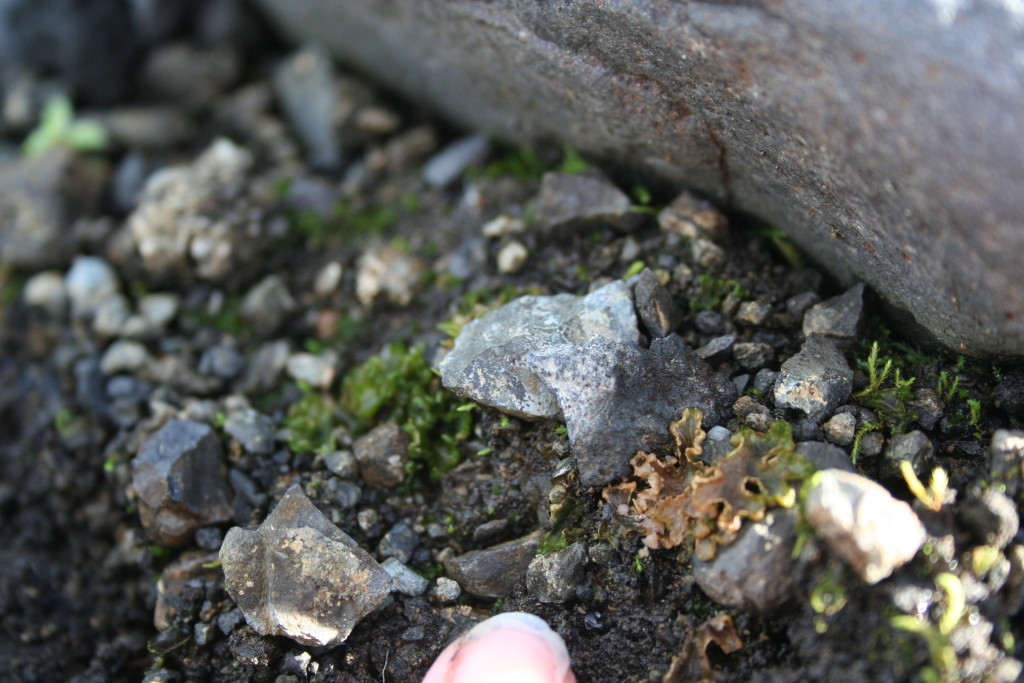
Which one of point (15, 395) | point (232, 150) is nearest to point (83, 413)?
point (15, 395)

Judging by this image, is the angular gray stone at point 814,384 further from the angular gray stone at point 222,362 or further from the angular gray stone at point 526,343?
the angular gray stone at point 222,362

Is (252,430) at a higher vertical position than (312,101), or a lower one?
lower

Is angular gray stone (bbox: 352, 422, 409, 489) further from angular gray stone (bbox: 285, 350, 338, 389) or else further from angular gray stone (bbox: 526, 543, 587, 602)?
angular gray stone (bbox: 526, 543, 587, 602)

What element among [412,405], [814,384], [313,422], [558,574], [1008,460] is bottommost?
[313,422]

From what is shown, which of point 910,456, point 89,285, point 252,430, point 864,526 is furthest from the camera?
point 89,285

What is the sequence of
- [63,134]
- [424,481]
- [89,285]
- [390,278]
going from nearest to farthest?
[424,481], [390,278], [89,285], [63,134]

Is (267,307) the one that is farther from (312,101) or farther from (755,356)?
(755,356)

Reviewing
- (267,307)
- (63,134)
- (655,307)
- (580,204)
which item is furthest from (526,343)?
(63,134)

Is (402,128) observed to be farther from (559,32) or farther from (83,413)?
(83,413)
